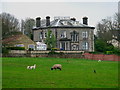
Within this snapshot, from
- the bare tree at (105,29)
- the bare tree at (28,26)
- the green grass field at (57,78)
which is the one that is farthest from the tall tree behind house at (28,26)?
the green grass field at (57,78)

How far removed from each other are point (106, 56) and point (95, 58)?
6.93ft

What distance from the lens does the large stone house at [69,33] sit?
91.2 metres

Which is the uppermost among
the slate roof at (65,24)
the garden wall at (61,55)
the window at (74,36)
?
the slate roof at (65,24)

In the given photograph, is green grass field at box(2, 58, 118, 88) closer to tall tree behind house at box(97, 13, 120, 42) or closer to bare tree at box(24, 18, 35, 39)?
tall tree behind house at box(97, 13, 120, 42)

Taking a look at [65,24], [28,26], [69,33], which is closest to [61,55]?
[69,33]

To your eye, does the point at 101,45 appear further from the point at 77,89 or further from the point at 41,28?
the point at 77,89

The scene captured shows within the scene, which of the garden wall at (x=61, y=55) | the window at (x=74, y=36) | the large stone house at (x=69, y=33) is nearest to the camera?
the garden wall at (x=61, y=55)

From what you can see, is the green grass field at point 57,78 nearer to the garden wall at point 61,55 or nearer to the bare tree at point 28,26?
the garden wall at point 61,55

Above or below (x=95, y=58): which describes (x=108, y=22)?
above

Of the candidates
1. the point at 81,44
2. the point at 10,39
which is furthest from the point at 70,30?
the point at 10,39

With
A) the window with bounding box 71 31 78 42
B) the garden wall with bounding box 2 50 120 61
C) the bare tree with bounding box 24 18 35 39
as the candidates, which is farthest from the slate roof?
the bare tree with bounding box 24 18 35 39

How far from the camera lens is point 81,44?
307ft

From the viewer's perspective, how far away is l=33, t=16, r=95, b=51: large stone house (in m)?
91.2

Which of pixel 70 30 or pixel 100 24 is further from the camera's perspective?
pixel 100 24
